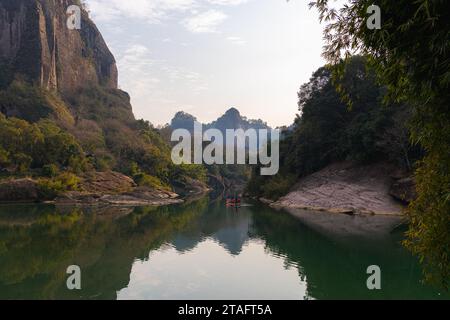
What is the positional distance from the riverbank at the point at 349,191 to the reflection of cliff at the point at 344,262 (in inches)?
351

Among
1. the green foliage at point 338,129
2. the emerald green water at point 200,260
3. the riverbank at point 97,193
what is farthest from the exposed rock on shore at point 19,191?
the green foliage at point 338,129

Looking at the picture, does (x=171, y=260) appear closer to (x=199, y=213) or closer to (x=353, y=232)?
(x=353, y=232)

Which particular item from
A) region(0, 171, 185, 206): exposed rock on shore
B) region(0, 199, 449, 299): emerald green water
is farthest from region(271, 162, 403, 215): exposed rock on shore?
region(0, 171, 185, 206): exposed rock on shore

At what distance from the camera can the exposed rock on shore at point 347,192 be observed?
3177 cm

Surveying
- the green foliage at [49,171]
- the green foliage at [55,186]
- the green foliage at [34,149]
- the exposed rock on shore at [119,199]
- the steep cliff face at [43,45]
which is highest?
the steep cliff face at [43,45]

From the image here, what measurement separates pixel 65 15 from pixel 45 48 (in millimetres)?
14801

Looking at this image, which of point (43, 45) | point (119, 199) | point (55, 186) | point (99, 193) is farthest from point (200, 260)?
point (43, 45)

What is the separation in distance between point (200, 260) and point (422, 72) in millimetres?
13159

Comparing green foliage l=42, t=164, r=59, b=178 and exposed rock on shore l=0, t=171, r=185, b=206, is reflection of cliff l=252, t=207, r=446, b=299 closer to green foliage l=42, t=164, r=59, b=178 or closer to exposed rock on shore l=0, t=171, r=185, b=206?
exposed rock on shore l=0, t=171, r=185, b=206

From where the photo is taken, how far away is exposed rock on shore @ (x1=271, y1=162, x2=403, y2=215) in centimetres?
3177

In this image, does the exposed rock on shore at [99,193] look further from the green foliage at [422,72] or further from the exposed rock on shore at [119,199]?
the green foliage at [422,72]

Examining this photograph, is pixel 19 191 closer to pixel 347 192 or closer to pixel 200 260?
pixel 200 260

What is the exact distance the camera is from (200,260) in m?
17.4
